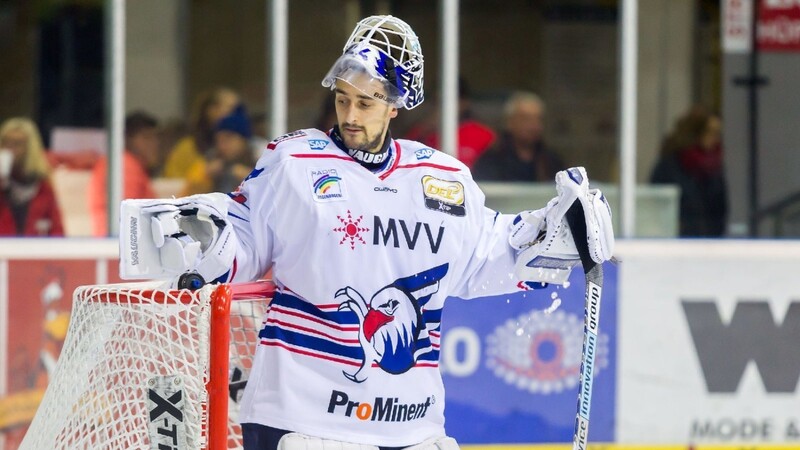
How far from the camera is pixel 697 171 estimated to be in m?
6.00

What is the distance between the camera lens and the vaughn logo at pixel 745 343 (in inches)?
221

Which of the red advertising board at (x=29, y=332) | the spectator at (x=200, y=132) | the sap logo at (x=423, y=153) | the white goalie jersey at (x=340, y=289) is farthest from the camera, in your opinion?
the spectator at (x=200, y=132)

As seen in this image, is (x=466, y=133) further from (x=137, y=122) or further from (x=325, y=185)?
(x=325, y=185)

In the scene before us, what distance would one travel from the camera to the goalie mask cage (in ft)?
9.36

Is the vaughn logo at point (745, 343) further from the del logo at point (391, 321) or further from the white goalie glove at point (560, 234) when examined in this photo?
the del logo at point (391, 321)

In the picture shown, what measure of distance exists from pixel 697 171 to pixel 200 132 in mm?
2037

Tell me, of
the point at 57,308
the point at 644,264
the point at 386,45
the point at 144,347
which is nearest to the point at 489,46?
the point at 644,264

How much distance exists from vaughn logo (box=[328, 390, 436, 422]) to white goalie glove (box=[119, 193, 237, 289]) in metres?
0.36

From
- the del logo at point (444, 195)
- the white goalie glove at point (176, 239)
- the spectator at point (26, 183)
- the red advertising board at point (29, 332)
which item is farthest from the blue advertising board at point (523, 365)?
the white goalie glove at point (176, 239)

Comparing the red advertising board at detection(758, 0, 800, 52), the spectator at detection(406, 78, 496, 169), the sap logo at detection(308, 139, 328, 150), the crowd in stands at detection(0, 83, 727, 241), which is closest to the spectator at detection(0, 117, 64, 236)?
the crowd in stands at detection(0, 83, 727, 241)

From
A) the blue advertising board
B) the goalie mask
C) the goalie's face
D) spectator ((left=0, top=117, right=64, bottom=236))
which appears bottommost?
the blue advertising board

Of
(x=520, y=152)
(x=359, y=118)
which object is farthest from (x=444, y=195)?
(x=520, y=152)

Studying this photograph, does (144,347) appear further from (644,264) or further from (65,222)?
(644,264)

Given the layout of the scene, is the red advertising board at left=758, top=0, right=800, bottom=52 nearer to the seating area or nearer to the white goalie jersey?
the seating area
